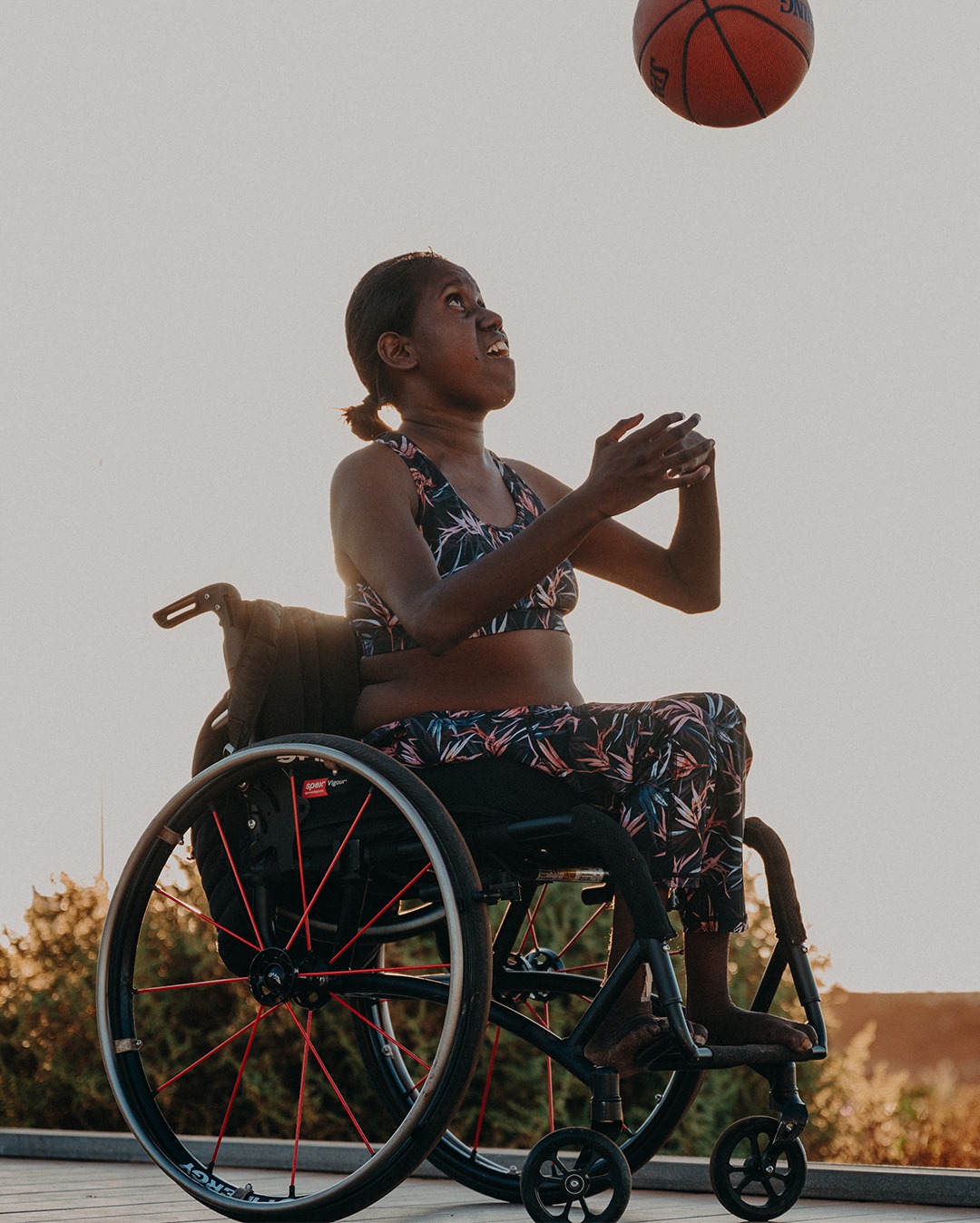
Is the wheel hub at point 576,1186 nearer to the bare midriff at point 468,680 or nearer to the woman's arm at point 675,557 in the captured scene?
the bare midriff at point 468,680

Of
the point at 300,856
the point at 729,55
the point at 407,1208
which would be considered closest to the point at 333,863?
the point at 300,856

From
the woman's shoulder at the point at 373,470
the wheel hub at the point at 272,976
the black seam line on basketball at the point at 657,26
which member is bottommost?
the wheel hub at the point at 272,976

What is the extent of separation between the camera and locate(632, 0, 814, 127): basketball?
316 cm

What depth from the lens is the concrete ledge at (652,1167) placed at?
8.50 feet

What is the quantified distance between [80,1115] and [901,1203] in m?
2.96

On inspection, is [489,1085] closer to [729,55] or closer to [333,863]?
[333,863]

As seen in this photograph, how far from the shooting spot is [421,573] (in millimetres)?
2289

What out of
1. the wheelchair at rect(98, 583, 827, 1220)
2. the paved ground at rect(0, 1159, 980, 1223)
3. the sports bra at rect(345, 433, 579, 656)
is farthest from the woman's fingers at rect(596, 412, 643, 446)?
the paved ground at rect(0, 1159, 980, 1223)

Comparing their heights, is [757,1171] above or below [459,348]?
below

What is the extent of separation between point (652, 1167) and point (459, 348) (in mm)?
1488

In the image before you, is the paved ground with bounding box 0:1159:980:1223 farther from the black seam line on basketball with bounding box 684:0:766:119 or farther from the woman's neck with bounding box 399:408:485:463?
the black seam line on basketball with bounding box 684:0:766:119

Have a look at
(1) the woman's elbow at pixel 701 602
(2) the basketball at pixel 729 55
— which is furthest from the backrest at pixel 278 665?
(2) the basketball at pixel 729 55

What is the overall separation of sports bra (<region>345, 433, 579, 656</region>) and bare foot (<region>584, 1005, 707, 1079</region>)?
2.02 feet

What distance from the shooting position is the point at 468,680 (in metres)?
2.36
